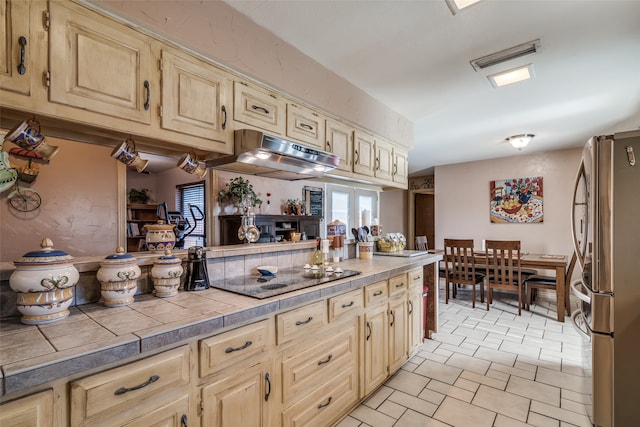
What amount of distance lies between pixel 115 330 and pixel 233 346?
0.41m

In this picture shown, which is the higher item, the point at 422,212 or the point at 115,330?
the point at 422,212

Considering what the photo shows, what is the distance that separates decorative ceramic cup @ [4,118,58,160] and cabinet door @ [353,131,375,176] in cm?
209

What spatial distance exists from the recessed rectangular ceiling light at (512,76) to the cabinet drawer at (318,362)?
7.66 feet

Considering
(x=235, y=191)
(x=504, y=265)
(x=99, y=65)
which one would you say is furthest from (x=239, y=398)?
(x=504, y=265)

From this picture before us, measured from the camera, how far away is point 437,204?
6.34 metres

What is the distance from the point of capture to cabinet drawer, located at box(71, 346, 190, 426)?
32.2 inches

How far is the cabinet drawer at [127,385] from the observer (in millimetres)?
817

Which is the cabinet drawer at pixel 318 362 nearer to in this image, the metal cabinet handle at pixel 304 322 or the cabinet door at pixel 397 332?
the metal cabinet handle at pixel 304 322

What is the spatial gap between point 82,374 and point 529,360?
3.24 metres

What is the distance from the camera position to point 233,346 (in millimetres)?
1170

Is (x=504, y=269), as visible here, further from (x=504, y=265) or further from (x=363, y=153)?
(x=363, y=153)

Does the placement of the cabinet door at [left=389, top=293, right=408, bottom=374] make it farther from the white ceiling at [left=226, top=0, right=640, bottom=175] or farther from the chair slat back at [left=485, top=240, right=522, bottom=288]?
the chair slat back at [left=485, top=240, right=522, bottom=288]

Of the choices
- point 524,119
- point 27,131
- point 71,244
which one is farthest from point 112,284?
point 524,119

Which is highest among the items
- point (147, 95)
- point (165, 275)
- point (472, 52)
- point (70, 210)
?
point (472, 52)
